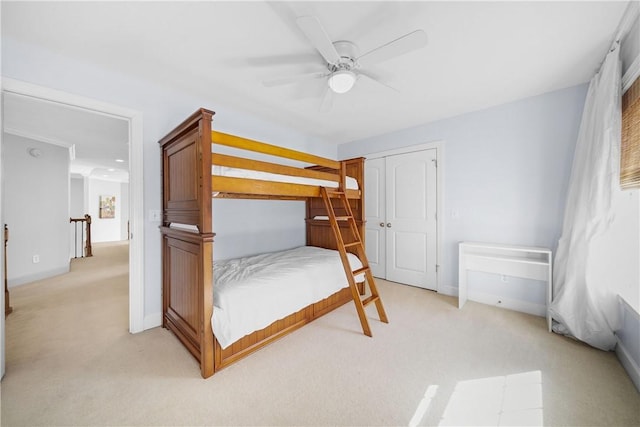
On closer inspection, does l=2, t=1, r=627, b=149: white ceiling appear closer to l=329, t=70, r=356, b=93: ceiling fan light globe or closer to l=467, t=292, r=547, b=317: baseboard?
l=329, t=70, r=356, b=93: ceiling fan light globe

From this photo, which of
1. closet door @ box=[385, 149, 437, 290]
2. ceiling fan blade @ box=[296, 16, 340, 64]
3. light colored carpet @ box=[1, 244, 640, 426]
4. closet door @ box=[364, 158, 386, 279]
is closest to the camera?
ceiling fan blade @ box=[296, 16, 340, 64]

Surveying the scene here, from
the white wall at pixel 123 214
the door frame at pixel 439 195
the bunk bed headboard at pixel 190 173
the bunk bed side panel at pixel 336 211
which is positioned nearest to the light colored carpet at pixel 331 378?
the door frame at pixel 439 195

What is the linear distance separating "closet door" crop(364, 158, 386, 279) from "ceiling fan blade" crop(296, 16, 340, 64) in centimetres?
252

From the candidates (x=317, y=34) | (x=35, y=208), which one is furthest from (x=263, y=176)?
(x=35, y=208)

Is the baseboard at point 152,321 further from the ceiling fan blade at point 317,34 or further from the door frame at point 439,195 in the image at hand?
the door frame at point 439,195

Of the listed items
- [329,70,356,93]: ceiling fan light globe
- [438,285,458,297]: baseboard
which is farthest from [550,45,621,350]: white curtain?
[329,70,356,93]: ceiling fan light globe

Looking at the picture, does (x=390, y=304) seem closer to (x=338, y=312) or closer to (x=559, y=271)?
(x=338, y=312)

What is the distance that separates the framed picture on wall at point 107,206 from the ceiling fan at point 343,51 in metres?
9.83

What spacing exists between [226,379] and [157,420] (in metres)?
0.42

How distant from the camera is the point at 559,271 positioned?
7.43ft

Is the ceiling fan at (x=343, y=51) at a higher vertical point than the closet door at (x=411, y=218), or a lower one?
higher

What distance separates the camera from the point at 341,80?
1884 mm

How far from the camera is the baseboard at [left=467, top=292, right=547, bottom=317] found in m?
2.65

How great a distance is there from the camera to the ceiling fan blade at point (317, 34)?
1.29 m
